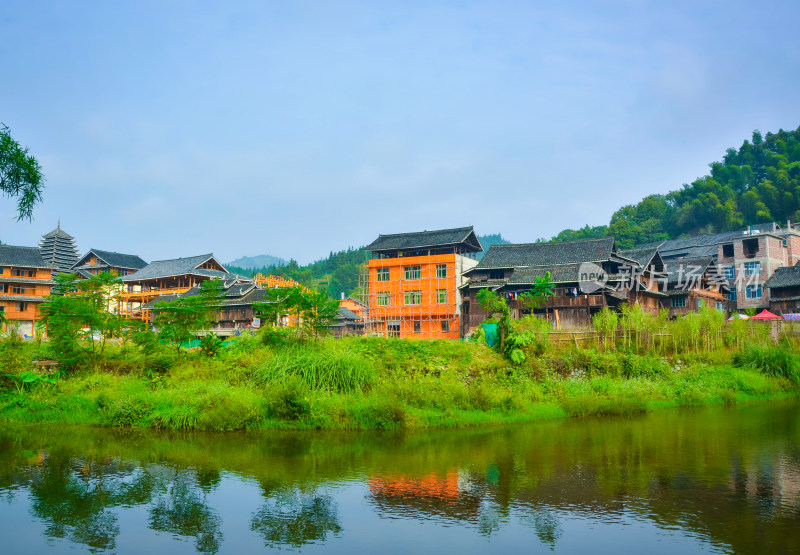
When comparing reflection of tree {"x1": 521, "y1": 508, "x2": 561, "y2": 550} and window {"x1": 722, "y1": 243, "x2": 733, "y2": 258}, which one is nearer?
reflection of tree {"x1": 521, "y1": 508, "x2": 561, "y2": 550}

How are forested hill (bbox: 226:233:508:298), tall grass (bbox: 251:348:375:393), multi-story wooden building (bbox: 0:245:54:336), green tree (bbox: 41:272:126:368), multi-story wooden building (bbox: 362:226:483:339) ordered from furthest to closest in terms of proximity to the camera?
forested hill (bbox: 226:233:508:298)
multi-story wooden building (bbox: 0:245:54:336)
multi-story wooden building (bbox: 362:226:483:339)
green tree (bbox: 41:272:126:368)
tall grass (bbox: 251:348:375:393)

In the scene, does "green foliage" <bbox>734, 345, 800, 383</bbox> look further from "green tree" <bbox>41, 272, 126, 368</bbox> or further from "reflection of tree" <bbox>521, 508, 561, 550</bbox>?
"green tree" <bbox>41, 272, 126, 368</bbox>

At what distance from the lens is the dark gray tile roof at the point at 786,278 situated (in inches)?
1569

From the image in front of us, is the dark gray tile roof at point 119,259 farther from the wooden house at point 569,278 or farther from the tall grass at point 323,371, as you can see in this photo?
the tall grass at point 323,371

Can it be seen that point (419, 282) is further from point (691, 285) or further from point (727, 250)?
point (727, 250)

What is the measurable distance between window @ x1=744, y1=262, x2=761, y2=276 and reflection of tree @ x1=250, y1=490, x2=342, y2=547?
152 ft

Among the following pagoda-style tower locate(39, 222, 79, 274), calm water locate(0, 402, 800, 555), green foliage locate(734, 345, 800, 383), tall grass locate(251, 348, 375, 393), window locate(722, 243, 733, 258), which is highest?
pagoda-style tower locate(39, 222, 79, 274)

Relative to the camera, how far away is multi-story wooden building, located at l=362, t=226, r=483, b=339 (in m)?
43.3

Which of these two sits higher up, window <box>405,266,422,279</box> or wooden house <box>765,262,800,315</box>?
window <box>405,266,422,279</box>

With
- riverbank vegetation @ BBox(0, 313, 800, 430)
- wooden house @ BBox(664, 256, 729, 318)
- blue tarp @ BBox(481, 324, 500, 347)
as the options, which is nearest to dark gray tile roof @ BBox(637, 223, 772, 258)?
wooden house @ BBox(664, 256, 729, 318)

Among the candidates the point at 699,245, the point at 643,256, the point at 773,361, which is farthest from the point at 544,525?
the point at 699,245

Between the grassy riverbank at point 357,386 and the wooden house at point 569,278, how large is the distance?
34.3ft

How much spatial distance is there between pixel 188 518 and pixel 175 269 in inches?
1826

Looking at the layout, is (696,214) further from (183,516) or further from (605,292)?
(183,516)
